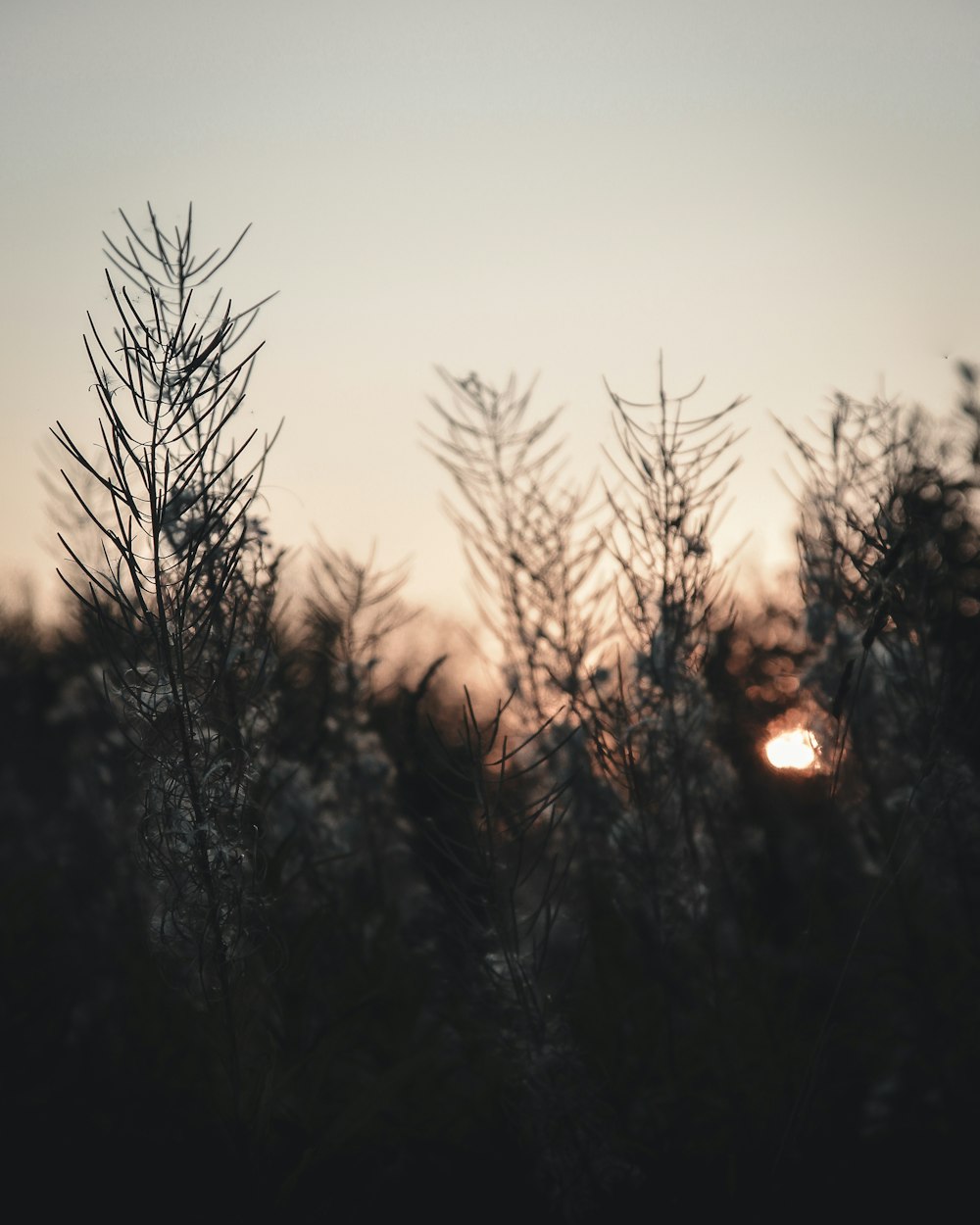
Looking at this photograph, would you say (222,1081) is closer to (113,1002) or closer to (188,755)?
(188,755)

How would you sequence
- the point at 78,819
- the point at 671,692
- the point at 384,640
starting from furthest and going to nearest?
the point at 78,819 < the point at 384,640 < the point at 671,692

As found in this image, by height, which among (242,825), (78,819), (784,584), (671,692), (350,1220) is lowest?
(350,1220)

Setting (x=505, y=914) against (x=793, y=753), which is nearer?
(x=505, y=914)

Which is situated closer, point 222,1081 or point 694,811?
point 222,1081

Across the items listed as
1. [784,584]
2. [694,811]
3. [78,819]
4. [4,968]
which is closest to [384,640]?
→ [694,811]

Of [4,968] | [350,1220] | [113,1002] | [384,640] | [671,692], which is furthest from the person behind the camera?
[113,1002]

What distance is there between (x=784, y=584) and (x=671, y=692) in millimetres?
9529

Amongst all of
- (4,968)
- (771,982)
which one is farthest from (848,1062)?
(4,968)

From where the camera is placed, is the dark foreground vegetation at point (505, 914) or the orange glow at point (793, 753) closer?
the dark foreground vegetation at point (505, 914)

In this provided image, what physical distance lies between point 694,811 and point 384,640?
3154 mm

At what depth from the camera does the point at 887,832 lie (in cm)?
565

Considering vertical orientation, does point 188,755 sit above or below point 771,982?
above

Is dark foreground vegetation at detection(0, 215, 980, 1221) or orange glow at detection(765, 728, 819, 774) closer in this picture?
dark foreground vegetation at detection(0, 215, 980, 1221)

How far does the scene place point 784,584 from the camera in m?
13.9
